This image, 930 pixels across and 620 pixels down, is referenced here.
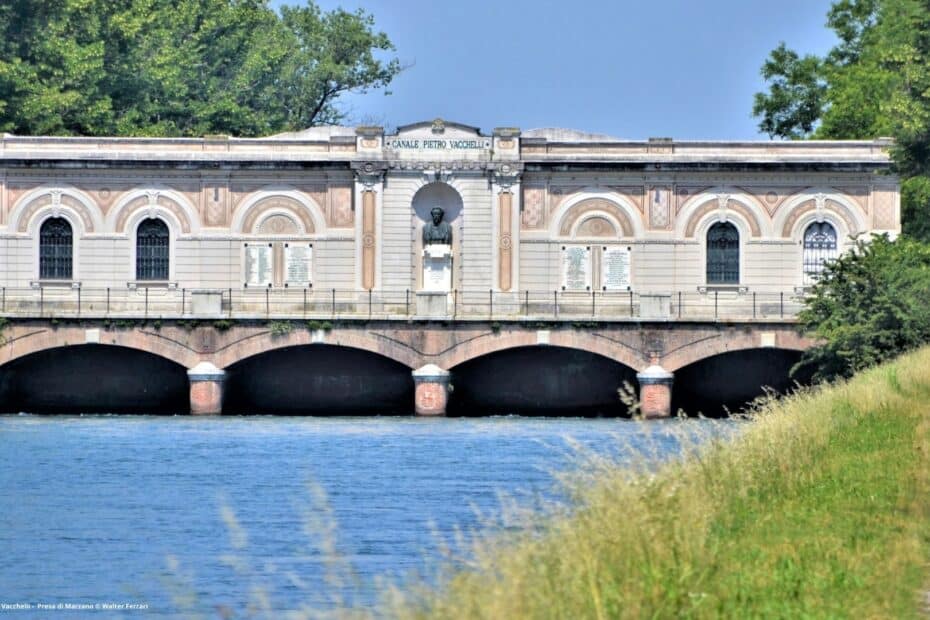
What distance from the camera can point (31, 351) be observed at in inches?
2454

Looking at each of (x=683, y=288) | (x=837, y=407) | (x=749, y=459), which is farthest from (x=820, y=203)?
(x=749, y=459)

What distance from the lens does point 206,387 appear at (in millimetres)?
62500

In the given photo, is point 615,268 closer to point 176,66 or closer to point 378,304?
point 378,304

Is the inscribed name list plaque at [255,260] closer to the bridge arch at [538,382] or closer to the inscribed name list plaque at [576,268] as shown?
the bridge arch at [538,382]

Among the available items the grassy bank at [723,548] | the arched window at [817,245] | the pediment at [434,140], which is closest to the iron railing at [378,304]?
the arched window at [817,245]

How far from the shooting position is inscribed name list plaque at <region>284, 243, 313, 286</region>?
6919 centimetres

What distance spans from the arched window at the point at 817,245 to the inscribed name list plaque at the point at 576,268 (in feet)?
24.9

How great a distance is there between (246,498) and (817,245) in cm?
3748

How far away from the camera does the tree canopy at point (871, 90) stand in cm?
6231

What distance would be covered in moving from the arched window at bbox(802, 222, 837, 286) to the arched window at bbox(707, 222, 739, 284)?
243 cm

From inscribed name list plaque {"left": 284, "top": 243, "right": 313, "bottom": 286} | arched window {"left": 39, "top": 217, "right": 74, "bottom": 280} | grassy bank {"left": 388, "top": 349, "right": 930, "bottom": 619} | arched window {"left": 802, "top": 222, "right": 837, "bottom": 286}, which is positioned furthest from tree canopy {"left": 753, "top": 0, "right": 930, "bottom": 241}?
grassy bank {"left": 388, "top": 349, "right": 930, "bottom": 619}

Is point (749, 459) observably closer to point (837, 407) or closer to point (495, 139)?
point (837, 407)

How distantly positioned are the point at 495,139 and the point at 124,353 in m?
14.6

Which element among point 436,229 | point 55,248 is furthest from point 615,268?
point 55,248
